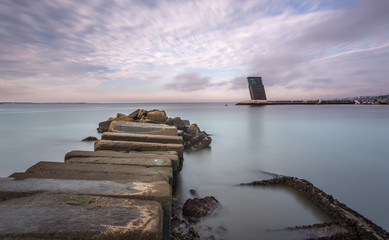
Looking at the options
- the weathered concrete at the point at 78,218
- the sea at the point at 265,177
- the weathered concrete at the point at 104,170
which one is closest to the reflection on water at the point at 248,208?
the sea at the point at 265,177

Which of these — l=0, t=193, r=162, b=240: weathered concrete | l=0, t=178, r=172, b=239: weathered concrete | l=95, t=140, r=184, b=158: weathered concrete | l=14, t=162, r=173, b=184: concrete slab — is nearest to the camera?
l=0, t=193, r=162, b=240: weathered concrete

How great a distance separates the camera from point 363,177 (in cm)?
484

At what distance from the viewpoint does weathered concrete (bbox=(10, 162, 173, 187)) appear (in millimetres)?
2109

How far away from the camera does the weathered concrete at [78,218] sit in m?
1.10

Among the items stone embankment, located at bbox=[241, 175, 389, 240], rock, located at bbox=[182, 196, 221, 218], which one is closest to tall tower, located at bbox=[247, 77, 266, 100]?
stone embankment, located at bbox=[241, 175, 389, 240]

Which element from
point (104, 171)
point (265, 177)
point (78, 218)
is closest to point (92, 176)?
point (104, 171)

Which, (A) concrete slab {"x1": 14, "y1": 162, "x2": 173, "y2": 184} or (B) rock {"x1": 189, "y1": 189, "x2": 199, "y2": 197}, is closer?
(A) concrete slab {"x1": 14, "y1": 162, "x2": 173, "y2": 184}

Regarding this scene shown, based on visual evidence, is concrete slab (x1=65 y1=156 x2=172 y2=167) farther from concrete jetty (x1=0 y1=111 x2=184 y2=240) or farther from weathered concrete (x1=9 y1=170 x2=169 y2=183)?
weathered concrete (x1=9 y1=170 x2=169 y2=183)

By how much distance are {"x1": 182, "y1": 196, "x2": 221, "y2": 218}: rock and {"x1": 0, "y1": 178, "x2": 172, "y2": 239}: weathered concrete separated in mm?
1286

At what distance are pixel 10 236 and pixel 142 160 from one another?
5.36 ft

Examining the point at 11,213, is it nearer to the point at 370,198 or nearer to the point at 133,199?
the point at 133,199

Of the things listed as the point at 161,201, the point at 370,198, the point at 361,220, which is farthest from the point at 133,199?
the point at 370,198

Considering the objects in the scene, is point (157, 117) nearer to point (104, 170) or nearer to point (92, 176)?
point (104, 170)

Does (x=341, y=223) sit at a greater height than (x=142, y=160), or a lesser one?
lesser
